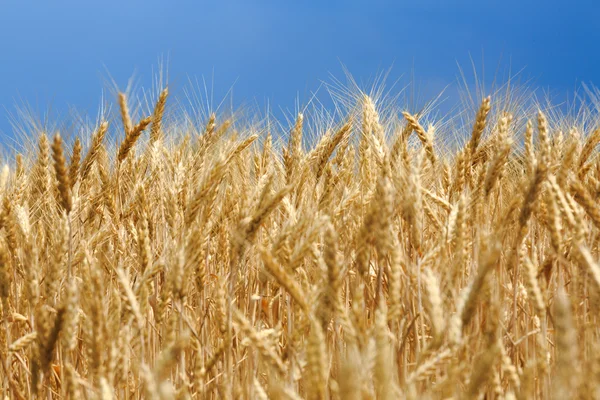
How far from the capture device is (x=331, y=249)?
3.61 ft

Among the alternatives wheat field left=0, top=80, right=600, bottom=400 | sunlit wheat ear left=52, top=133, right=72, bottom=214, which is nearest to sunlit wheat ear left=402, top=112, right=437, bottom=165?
wheat field left=0, top=80, right=600, bottom=400

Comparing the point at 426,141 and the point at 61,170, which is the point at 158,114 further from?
the point at 61,170

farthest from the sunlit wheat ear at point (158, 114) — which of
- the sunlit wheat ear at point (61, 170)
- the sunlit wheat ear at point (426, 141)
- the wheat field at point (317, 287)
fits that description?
the sunlit wheat ear at point (61, 170)

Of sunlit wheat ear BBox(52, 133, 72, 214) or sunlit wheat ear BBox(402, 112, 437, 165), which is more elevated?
sunlit wheat ear BBox(402, 112, 437, 165)

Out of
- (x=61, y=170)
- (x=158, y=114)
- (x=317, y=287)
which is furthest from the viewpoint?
(x=158, y=114)

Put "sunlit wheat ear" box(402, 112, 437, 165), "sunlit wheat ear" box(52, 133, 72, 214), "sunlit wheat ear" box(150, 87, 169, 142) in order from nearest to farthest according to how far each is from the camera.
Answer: "sunlit wheat ear" box(52, 133, 72, 214) < "sunlit wheat ear" box(402, 112, 437, 165) < "sunlit wheat ear" box(150, 87, 169, 142)

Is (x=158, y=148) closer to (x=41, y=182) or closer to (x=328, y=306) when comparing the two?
(x=41, y=182)

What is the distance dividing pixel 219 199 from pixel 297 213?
3.87 ft

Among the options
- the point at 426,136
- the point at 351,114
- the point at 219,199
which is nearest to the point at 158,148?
the point at 219,199

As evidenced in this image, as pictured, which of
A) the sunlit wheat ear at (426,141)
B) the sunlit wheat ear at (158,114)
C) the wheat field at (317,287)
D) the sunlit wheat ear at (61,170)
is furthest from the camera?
→ the sunlit wheat ear at (158,114)

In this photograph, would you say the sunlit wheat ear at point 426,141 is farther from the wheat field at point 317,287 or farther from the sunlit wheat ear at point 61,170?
the sunlit wheat ear at point 61,170

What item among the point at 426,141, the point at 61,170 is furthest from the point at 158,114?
the point at 61,170

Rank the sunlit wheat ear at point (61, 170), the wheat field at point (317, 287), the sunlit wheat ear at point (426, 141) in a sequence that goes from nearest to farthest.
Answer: the wheat field at point (317, 287) → the sunlit wheat ear at point (61, 170) → the sunlit wheat ear at point (426, 141)

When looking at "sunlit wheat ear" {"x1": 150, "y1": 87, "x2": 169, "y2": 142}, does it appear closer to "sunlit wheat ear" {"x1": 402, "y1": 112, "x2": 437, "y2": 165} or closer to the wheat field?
the wheat field
